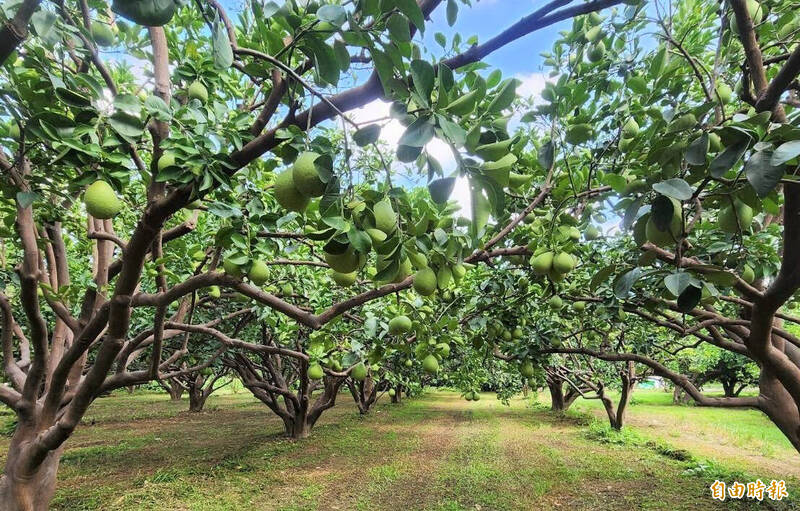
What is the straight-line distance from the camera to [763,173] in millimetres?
1118

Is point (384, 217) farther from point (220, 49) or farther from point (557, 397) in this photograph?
point (557, 397)

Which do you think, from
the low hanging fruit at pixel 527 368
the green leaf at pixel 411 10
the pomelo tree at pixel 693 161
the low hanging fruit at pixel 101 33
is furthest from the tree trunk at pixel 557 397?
the green leaf at pixel 411 10

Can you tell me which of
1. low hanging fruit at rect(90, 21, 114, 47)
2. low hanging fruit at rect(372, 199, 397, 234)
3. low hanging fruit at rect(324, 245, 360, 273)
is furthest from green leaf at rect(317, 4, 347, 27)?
low hanging fruit at rect(90, 21, 114, 47)

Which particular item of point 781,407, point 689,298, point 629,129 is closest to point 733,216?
point 689,298

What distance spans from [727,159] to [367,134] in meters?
1.02

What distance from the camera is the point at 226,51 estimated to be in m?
1.02

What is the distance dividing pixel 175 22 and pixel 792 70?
3.80 meters

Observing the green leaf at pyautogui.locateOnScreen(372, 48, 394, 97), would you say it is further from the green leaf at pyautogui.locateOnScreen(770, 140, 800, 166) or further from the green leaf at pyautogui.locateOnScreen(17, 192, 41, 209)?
the green leaf at pyautogui.locateOnScreen(17, 192, 41, 209)

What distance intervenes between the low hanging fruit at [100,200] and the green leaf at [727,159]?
6.47ft

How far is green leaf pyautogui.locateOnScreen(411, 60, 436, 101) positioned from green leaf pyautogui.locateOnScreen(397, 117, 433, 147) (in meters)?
0.06

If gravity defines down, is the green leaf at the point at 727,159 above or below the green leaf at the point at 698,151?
below

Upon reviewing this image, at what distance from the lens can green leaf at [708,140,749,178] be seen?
121cm

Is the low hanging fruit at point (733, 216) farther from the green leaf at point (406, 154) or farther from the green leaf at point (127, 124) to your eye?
the green leaf at point (127, 124)

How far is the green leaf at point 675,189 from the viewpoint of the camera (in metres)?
1.23
